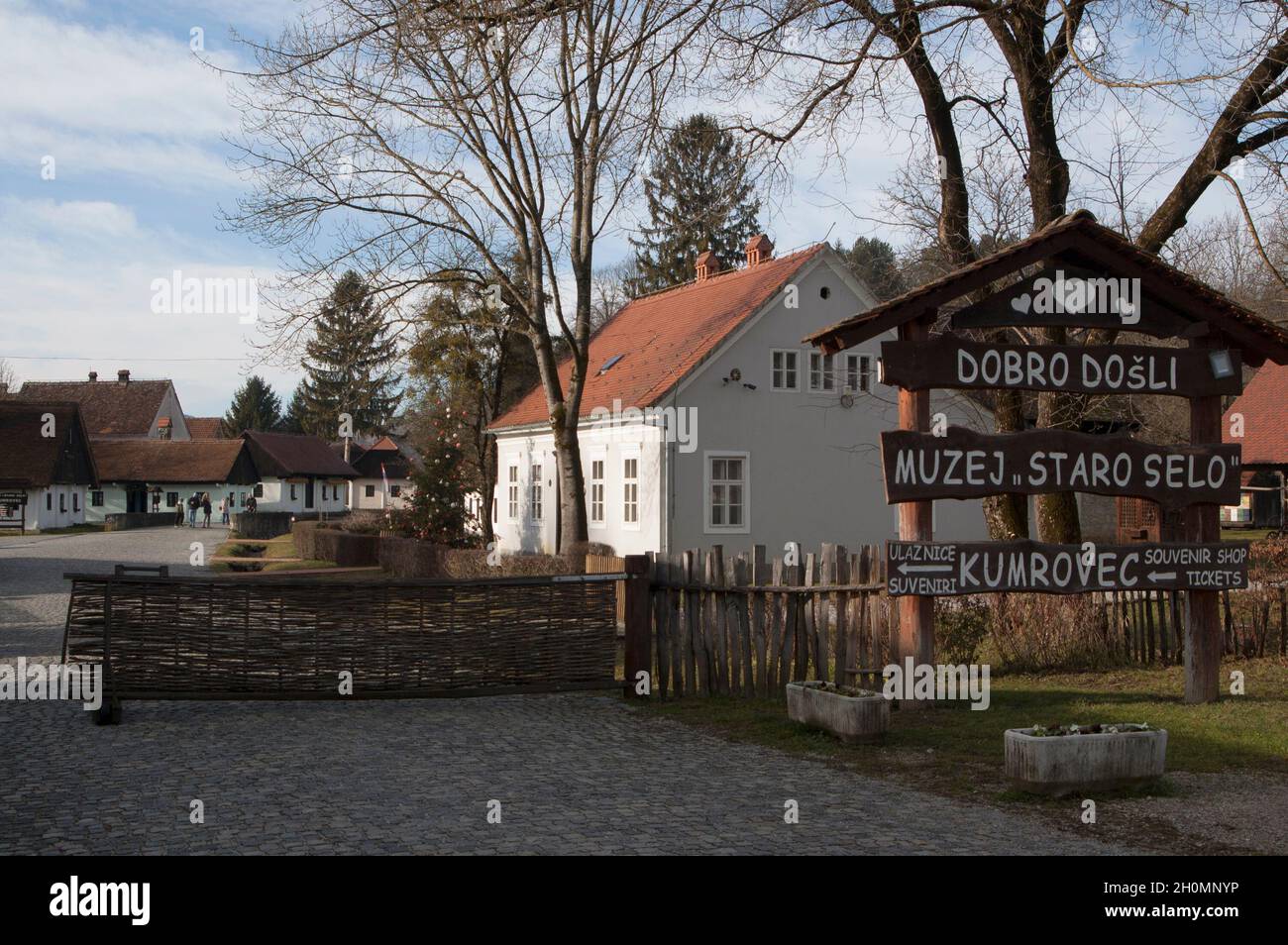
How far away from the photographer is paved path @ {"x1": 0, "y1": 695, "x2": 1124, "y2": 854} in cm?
651

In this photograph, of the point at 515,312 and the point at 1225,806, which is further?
the point at 515,312

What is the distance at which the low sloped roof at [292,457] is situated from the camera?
257ft

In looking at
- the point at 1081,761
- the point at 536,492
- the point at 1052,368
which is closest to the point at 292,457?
the point at 536,492

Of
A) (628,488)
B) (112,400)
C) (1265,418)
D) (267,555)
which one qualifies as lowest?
(267,555)

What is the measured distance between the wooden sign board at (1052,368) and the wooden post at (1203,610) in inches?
8.5

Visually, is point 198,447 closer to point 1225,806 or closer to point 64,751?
point 64,751

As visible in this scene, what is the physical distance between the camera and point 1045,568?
10.4 meters

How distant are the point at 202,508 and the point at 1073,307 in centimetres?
6892

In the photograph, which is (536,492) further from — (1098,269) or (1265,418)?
(1098,269)

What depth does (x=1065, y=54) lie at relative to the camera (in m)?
15.0

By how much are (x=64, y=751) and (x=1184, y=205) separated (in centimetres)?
1354

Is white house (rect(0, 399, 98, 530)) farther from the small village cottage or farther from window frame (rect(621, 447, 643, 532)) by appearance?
window frame (rect(621, 447, 643, 532))

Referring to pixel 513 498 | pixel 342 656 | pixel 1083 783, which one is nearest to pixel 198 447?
pixel 513 498

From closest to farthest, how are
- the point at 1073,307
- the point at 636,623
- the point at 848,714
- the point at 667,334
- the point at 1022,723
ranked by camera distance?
the point at 848,714 < the point at 1022,723 < the point at 1073,307 < the point at 636,623 < the point at 667,334
